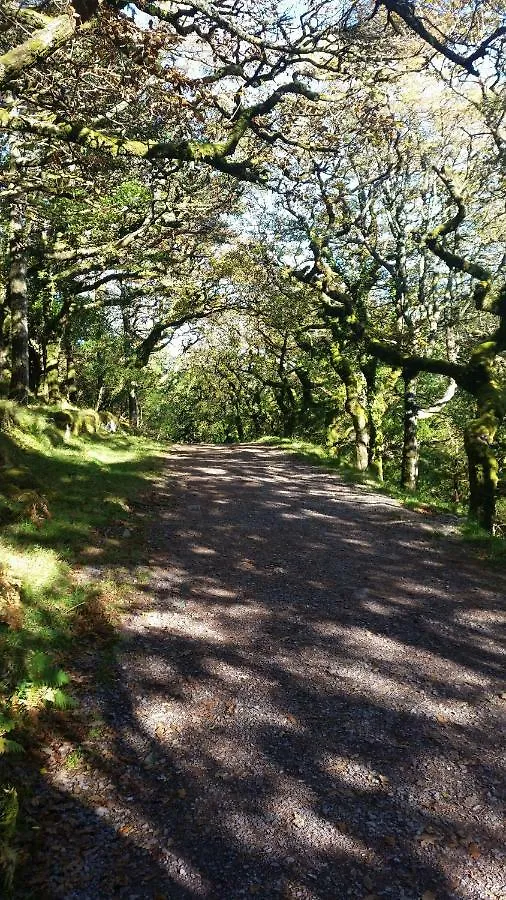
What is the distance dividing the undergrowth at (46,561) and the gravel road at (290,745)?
0.41 meters

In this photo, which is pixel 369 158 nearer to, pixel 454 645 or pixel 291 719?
pixel 454 645

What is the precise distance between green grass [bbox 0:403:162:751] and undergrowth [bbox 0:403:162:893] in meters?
0.01

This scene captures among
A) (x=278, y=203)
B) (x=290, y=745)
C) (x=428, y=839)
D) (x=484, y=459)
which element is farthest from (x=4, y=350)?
(x=428, y=839)

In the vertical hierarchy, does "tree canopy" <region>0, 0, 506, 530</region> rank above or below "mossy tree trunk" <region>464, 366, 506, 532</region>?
above

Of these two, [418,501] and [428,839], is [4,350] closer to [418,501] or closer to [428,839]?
[418,501]

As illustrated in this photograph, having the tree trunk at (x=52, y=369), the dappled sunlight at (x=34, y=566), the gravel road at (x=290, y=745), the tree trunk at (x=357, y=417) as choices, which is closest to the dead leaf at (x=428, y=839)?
the gravel road at (x=290, y=745)

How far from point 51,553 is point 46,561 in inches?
13.0

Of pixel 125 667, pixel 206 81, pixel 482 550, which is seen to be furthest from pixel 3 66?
pixel 482 550

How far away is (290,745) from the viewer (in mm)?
4758

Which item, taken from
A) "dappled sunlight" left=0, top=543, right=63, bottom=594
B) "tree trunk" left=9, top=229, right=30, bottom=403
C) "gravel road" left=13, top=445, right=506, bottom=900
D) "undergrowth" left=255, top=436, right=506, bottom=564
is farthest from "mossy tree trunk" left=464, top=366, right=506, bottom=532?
"tree trunk" left=9, top=229, right=30, bottom=403

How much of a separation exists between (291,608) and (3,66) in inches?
266

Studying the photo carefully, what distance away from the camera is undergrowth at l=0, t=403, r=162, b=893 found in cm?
485

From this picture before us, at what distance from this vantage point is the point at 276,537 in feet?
35.3

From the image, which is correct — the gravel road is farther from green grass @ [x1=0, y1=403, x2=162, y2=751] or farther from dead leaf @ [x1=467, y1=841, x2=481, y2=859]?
green grass @ [x1=0, y1=403, x2=162, y2=751]
